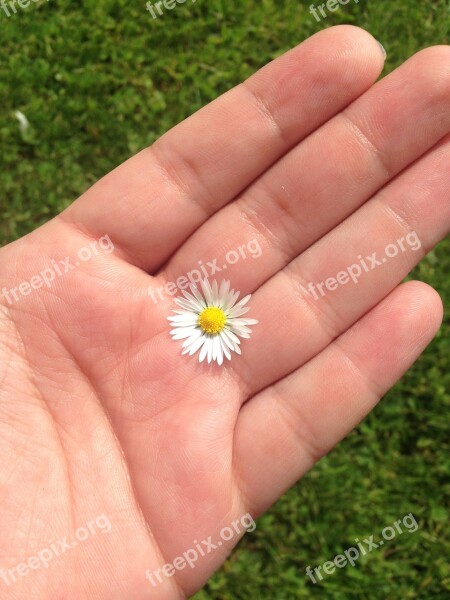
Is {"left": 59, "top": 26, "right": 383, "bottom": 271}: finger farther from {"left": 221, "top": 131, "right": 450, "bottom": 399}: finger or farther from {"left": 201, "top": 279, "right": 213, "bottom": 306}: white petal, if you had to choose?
{"left": 221, "top": 131, "right": 450, "bottom": 399}: finger

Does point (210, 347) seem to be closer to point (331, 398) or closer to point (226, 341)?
point (226, 341)

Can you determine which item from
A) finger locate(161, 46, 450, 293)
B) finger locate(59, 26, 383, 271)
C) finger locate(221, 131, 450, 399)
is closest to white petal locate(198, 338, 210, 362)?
finger locate(221, 131, 450, 399)

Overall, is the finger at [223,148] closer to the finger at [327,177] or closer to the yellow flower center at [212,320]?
the finger at [327,177]

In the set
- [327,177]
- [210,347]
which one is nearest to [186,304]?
[210,347]

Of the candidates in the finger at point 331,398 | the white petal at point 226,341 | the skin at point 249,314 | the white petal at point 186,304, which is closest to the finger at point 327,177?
the skin at point 249,314

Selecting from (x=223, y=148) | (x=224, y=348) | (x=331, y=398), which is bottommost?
(x=331, y=398)

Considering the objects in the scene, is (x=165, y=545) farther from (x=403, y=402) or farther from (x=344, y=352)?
(x=403, y=402)
